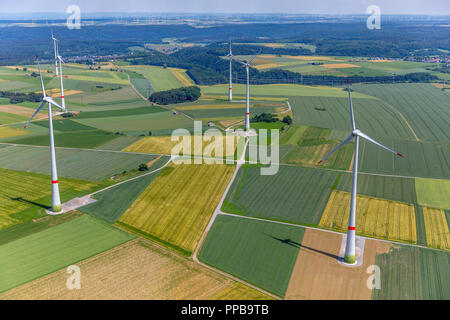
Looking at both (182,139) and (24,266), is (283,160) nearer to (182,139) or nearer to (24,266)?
(182,139)

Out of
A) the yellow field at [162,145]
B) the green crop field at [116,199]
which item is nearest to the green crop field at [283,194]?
the yellow field at [162,145]

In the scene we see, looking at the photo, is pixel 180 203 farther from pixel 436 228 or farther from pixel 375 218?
pixel 436 228

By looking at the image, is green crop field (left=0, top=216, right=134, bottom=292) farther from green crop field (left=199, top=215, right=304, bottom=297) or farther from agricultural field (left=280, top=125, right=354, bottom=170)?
agricultural field (left=280, top=125, right=354, bottom=170)

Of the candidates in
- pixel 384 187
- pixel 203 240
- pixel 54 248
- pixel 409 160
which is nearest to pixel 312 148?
pixel 409 160

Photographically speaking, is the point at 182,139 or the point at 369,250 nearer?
the point at 369,250

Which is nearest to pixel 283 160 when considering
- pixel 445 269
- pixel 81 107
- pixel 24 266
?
pixel 445 269

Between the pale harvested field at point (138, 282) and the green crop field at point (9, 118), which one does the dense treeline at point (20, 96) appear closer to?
the green crop field at point (9, 118)
